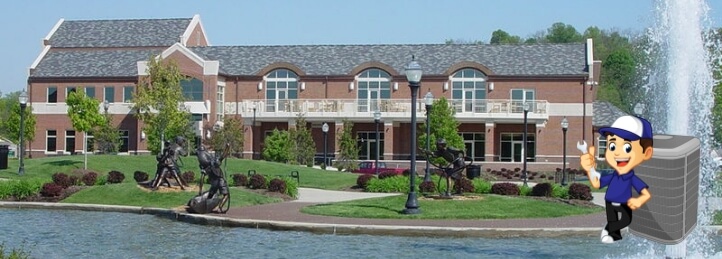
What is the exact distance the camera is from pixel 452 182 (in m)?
30.6

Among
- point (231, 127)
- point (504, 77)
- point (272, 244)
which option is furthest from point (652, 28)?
point (504, 77)

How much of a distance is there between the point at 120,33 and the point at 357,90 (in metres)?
20.9

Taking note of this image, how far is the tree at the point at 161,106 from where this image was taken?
46688 mm

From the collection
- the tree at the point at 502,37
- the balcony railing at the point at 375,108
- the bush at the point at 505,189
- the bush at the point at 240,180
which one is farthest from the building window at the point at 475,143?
the tree at the point at 502,37

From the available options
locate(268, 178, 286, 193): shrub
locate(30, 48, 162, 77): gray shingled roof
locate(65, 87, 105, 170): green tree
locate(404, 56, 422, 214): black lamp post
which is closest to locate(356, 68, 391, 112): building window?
locate(30, 48, 162, 77): gray shingled roof

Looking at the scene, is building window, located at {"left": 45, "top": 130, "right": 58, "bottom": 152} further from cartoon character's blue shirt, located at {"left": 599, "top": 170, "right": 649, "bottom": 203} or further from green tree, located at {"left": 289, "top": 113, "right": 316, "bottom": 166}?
cartoon character's blue shirt, located at {"left": 599, "top": 170, "right": 649, "bottom": 203}

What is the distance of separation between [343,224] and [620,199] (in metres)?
11.5

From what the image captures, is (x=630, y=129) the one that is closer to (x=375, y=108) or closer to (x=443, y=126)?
(x=443, y=126)

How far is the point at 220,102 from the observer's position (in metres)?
61.2

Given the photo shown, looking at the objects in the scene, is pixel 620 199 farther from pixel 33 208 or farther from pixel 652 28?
pixel 33 208

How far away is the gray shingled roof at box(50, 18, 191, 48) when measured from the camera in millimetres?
69875

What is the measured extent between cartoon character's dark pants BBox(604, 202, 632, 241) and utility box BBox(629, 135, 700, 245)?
1.67 ft

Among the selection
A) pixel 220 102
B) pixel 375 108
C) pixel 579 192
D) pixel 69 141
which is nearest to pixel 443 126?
pixel 375 108

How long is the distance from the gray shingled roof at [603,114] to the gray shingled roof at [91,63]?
2978 cm
